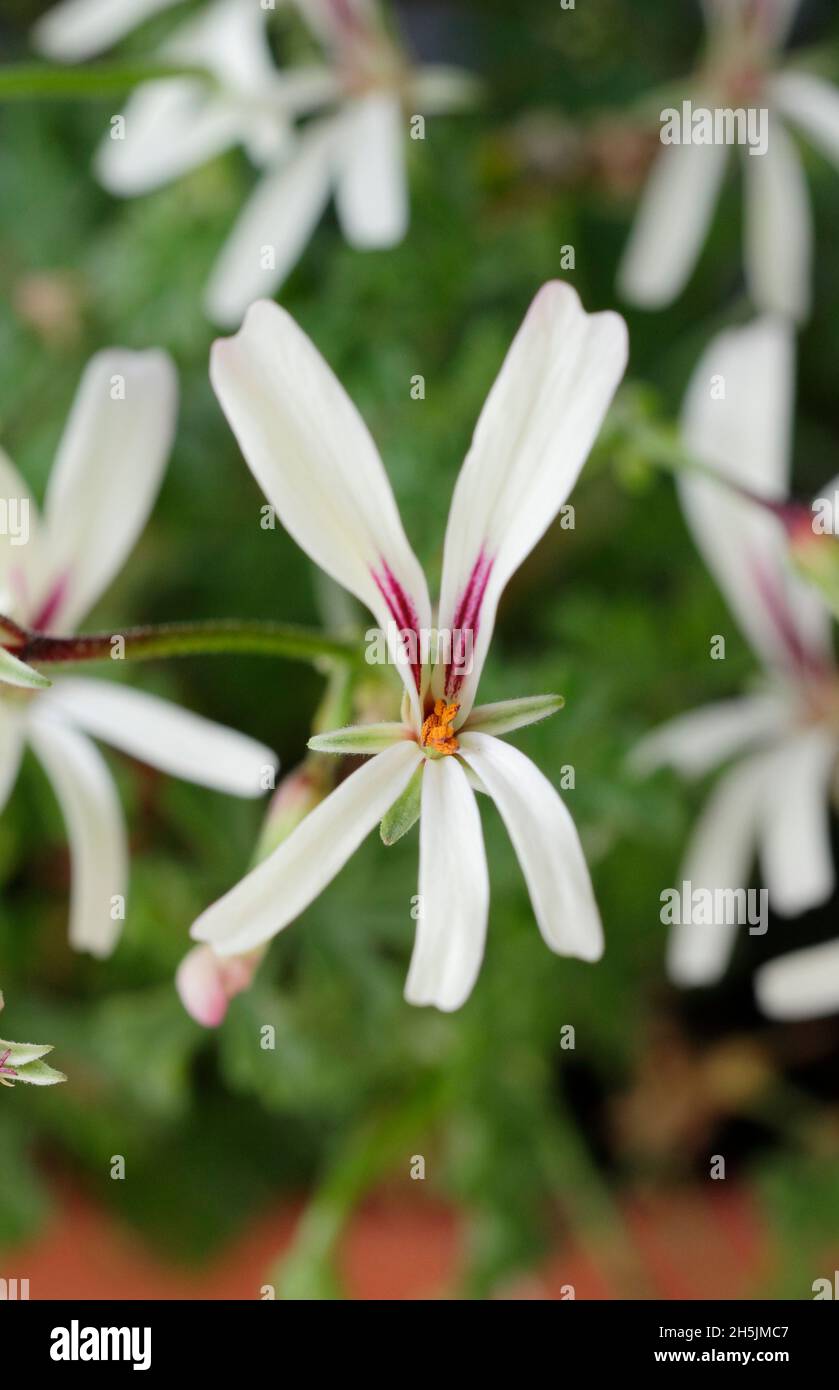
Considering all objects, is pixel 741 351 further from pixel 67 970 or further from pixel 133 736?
pixel 67 970

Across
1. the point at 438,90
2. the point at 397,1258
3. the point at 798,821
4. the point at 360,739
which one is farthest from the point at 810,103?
the point at 397,1258

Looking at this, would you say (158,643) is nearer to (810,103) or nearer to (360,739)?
(360,739)

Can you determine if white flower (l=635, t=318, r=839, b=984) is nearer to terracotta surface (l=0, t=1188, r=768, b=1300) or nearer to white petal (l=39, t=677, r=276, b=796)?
white petal (l=39, t=677, r=276, b=796)

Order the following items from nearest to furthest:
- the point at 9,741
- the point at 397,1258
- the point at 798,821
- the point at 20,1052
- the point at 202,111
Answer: the point at 20,1052
the point at 9,741
the point at 798,821
the point at 202,111
the point at 397,1258

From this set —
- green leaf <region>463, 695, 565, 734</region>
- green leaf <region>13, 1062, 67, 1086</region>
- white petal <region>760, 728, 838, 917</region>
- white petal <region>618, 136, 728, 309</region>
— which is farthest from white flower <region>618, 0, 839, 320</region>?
green leaf <region>13, 1062, 67, 1086</region>

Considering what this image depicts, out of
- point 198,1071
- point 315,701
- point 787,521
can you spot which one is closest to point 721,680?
point 315,701
